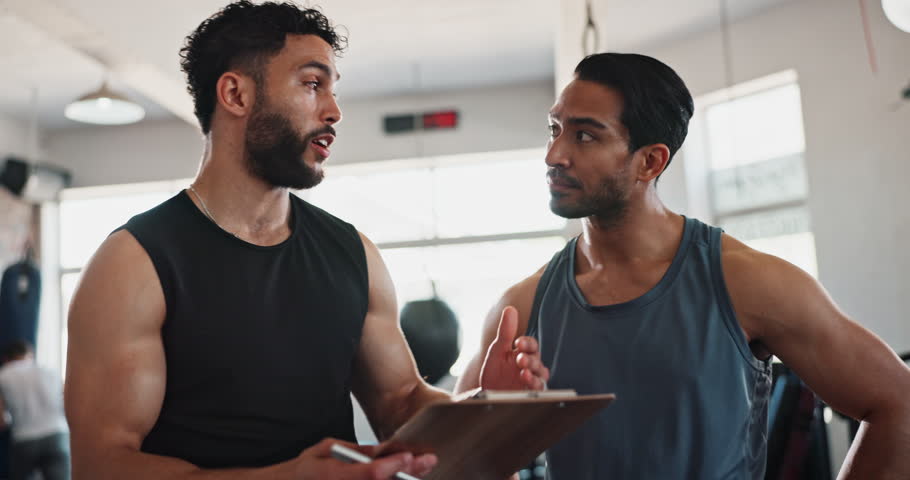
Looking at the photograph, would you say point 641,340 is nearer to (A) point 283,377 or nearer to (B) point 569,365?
(B) point 569,365

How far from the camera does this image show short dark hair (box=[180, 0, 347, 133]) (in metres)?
1.85

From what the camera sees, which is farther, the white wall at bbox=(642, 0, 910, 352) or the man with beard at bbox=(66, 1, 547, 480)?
the white wall at bbox=(642, 0, 910, 352)

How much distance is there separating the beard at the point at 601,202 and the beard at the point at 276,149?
0.51m

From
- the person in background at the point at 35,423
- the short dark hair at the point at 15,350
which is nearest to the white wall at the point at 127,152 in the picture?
the short dark hair at the point at 15,350

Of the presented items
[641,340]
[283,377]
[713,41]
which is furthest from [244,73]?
[713,41]

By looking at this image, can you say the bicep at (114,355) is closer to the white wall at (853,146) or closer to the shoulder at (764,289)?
the shoulder at (764,289)

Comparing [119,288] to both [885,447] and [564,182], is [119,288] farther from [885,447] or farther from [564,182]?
[885,447]

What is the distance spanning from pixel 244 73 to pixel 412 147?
239 inches

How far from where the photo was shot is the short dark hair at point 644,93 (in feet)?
6.28

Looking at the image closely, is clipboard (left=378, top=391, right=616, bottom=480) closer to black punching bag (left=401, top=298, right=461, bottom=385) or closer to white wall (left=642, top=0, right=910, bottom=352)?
black punching bag (left=401, top=298, right=461, bottom=385)

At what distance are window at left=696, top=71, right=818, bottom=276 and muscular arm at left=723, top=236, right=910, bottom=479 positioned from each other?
448 cm

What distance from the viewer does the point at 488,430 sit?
132 cm

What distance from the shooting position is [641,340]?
1.76 metres

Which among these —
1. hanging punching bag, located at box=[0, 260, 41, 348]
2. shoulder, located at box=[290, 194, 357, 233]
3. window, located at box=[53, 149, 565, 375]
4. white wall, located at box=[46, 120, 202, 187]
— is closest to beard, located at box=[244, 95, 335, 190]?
shoulder, located at box=[290, 194, 357, 233]
